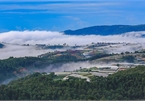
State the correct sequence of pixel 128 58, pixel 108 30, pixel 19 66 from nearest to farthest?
pixel 19 66 → pixel 128 58 → pixel 108 30

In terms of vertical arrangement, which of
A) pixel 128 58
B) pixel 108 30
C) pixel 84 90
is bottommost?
pixel 84 90

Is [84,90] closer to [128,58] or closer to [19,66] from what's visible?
[19,66]

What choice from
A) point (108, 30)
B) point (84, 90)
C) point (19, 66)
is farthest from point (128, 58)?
point (108, 30)

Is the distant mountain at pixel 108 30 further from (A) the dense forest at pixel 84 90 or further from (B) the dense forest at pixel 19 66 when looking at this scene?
(A) the dense forest at pixel 84 90

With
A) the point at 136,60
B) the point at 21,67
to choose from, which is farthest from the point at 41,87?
the point at 136,60

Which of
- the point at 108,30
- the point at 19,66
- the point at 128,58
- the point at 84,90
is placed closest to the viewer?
the point at 84,90

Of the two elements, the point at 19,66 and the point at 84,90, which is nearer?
the point at 84,90

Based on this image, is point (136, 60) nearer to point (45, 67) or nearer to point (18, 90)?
point (45, 67)

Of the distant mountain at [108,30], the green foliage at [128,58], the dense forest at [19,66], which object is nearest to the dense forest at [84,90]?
the dense forest at [19,66]
